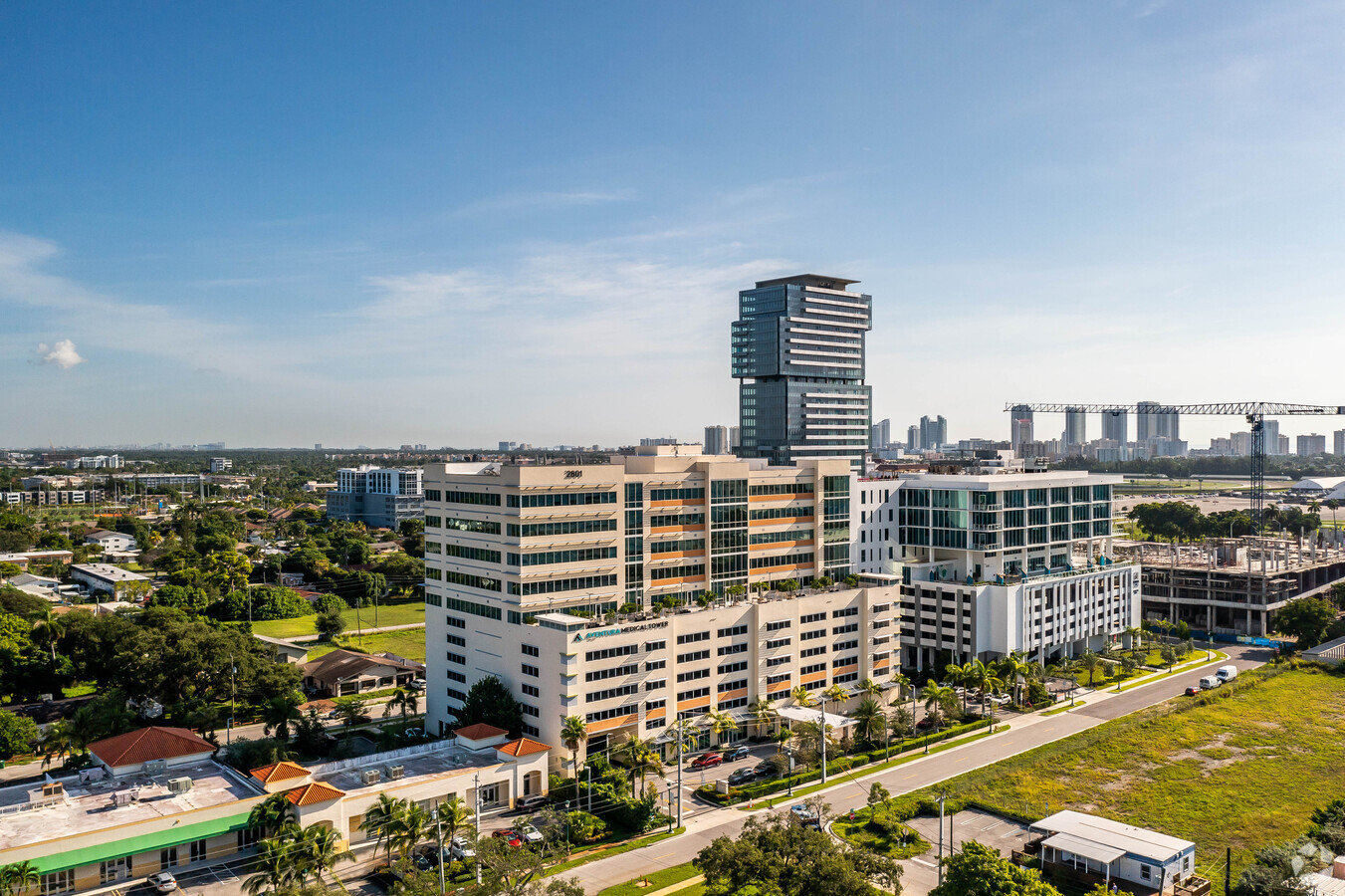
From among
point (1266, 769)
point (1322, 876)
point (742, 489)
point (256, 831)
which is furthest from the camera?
point (742, 489)

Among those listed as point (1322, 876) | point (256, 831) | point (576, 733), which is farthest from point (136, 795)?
point (1322, 876)

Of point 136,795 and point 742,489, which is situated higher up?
point 742,489

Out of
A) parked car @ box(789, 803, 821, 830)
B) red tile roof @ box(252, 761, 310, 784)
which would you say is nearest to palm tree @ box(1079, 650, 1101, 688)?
parked car @ box(789, 803, 821, 830)

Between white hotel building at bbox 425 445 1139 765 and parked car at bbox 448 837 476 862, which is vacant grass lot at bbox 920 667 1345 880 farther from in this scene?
parked car at bbox 448 837 476 862

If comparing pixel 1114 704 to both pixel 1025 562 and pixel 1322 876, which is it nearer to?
pixel 1025 562

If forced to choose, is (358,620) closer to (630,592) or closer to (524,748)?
(630,592)

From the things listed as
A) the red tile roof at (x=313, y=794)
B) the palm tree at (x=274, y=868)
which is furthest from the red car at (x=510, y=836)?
the palm tree at (x=274, y=868)

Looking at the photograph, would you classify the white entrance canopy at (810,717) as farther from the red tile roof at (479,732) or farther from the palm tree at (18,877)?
the palm tree at (18,877)

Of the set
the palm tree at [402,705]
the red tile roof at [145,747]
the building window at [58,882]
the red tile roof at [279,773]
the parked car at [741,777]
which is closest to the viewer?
the building window at [58,882]
